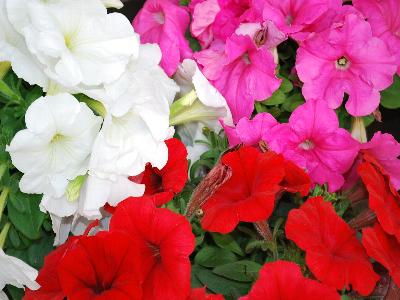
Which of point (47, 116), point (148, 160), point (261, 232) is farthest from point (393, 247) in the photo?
point (47, 116)

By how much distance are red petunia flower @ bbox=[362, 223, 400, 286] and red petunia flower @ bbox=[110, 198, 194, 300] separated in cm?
18

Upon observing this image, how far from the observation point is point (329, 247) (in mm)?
682

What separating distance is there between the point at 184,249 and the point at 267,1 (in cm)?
37

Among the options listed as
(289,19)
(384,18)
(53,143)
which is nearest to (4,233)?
(53,143)

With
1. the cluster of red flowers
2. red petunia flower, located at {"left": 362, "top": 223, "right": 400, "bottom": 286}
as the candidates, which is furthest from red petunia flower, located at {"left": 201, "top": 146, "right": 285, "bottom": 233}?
red petunia flower, located at {"left": 362, "top": 223, "right": 400, "bottom": 286}

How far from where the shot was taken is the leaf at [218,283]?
75cm

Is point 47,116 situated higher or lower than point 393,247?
higher

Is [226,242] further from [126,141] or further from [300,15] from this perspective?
[300,15]

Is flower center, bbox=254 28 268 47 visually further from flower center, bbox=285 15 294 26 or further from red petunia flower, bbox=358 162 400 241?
red petunia flower, bbox=358 162 400 241

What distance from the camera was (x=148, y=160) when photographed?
0.72m

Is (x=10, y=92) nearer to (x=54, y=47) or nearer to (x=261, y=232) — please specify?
(x=54, y=47)

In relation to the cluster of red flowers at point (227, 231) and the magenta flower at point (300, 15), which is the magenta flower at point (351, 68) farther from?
the cluster of red flowers at point (227, 231)

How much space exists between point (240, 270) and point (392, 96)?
1.18ft

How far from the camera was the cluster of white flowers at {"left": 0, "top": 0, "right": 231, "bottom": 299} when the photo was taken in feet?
2.20
